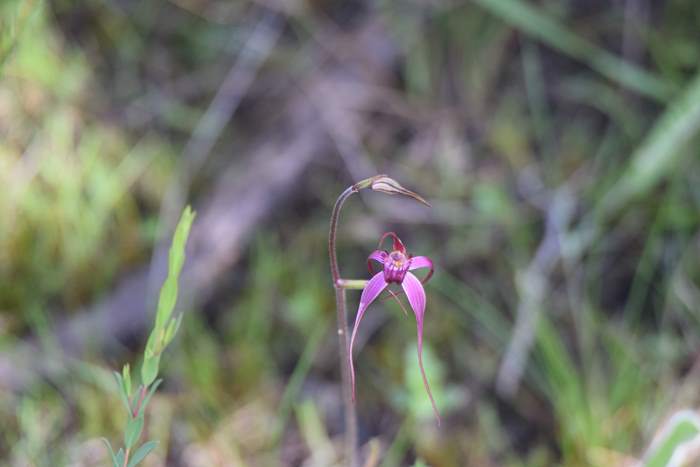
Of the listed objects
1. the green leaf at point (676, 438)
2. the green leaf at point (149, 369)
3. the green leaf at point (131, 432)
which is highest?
the green leaf at point (676, 438)

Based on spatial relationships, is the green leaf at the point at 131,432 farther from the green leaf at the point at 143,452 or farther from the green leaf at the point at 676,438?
the green leaf at the point at 676,438

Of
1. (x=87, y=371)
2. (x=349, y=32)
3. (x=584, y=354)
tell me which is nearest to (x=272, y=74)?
(x=349, y=32)

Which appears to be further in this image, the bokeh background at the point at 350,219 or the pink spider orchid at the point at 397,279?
the bokeh background at the point at 350,219

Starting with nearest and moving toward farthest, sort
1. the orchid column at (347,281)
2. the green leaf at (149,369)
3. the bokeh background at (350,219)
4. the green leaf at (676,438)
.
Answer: the orchid column at (347,281), the green leaf at (149,369), the green leaf at (676,438), the bokeh background at (350,219)

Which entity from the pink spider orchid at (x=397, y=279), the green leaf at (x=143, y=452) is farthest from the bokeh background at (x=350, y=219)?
the pink spider orchid at (x=397, y=279)

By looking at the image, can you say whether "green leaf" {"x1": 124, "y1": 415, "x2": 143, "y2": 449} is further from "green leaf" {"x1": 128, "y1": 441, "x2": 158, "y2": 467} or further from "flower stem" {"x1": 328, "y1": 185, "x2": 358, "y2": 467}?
"flower stem" {"x1": 328, "y1": 185, "x2": 358, "y2": 467}

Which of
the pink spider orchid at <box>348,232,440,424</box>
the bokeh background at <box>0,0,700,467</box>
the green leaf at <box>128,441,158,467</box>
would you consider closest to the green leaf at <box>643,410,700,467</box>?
the bokeh background at <box>0,0,700,467</box>

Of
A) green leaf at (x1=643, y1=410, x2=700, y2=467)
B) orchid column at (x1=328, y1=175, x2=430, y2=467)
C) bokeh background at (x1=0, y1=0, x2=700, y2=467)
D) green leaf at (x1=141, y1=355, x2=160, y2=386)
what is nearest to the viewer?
orchid column at (x1=328, y1=175, x2=430, y2=467)

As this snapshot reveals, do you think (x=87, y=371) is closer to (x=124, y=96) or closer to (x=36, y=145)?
(x=36, y=145)

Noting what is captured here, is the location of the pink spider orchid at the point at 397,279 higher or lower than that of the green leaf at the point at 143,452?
higher
